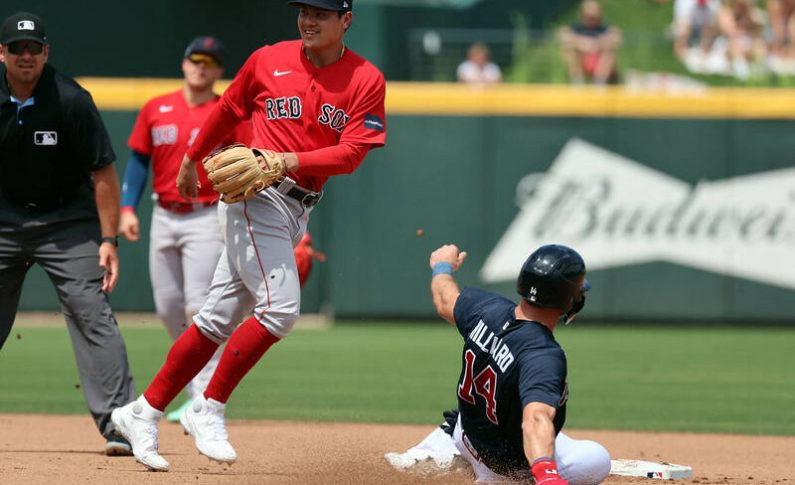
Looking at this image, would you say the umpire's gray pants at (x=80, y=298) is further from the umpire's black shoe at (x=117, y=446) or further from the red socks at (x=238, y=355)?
the red socks at (x=238, y=355)

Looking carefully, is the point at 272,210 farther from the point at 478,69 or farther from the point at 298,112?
the point at 478,69

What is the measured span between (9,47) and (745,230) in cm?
1050

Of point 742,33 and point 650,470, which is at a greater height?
point 742,33

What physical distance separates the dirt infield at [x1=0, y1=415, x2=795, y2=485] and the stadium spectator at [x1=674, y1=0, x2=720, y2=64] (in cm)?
920

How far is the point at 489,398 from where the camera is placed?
4.62 meters


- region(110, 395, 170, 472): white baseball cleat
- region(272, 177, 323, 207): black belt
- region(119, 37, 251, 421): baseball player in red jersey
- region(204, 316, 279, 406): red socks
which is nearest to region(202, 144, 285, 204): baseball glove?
region(272, 177, 323, 207): black belt

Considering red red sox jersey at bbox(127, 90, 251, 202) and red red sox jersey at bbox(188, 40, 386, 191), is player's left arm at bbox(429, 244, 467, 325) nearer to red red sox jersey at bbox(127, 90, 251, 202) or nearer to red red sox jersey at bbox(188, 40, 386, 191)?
red red sox jersey at bbox(188, 40, 386, 191)

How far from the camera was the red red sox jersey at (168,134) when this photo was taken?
7.18 metres

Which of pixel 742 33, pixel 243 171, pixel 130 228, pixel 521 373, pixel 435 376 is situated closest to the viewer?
pixel 521 373

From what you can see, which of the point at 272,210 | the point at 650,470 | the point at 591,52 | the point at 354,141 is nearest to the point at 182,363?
the point at 272,210

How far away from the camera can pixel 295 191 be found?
16.8 feet

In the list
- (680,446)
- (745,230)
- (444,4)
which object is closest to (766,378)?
(680,446)

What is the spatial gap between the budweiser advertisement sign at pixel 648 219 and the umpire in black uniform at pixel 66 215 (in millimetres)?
8818

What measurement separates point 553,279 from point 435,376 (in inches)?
219
